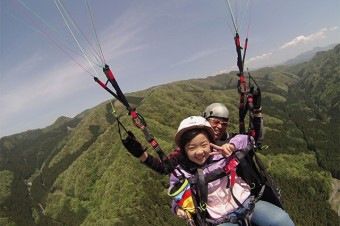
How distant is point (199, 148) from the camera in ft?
15.8

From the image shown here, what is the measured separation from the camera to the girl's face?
4.81 meters

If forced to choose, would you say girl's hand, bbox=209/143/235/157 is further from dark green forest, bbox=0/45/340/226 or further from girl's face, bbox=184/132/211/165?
dark green forest, bbox=0/45/340/226

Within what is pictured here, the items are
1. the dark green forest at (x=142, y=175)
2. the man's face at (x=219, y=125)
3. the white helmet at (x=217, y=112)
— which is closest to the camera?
the man's face at (x=219, y=125)

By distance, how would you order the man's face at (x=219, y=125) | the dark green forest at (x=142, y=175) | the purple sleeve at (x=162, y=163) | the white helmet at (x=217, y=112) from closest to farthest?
the purple sleeve at (x=162, y=163) < the man's face at (x=219, y=125) < the white helmet at (x=217, y=112) < the dark green forest at (x=142, y=175)

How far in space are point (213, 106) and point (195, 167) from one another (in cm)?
235

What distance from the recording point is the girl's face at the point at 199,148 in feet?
15.8

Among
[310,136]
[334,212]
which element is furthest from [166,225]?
[310,136]

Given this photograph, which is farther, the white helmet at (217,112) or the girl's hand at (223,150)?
the white helmet at (217,112)

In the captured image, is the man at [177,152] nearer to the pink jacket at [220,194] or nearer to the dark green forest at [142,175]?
the pink jacket at [220,194]

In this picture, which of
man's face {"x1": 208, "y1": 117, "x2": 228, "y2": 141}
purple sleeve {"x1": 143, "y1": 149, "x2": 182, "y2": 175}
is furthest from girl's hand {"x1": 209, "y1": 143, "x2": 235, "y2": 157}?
man's face {"x1": 208, "y1": 117, "x2": 228, "y2": 141}

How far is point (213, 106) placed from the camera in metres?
7.05

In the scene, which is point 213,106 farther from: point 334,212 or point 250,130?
point 334,212

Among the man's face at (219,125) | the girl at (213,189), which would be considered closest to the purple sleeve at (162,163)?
the girl at (213,189)

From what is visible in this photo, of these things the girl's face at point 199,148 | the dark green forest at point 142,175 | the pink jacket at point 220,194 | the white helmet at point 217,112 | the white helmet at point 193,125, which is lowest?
the dark green forest at point 142,175
